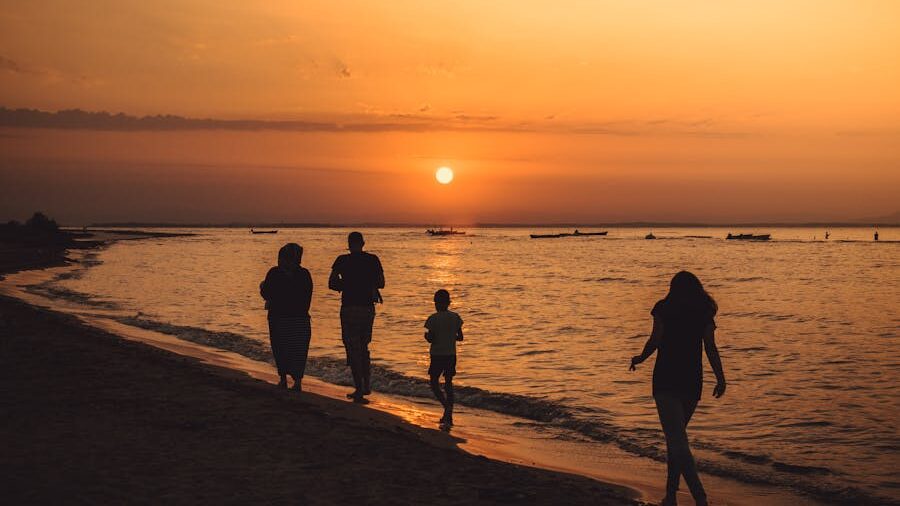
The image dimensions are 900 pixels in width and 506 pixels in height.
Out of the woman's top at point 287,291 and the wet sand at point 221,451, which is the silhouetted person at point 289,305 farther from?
the wet sand at point 221,451

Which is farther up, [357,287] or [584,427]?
[357,287]

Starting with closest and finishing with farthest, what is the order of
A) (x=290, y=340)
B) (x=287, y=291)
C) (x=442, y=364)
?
(x=442, y=364) < (x=287, y=291) < (x=290, y=340)

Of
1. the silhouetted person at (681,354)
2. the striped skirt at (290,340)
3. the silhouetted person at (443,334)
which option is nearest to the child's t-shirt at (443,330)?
the silhouetted person at (443,334)

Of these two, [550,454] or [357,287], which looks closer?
[550,454]

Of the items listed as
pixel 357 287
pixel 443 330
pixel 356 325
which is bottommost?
pixel 356 325

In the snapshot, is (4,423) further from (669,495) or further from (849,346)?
(849,346)

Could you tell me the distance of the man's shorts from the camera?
1192 cm

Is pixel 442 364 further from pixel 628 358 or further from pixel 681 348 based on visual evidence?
→ pixel 628 358

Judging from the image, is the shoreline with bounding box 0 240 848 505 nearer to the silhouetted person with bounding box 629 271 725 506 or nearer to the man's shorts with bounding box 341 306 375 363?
the silhouetted person with bounding box 629 271 725 506

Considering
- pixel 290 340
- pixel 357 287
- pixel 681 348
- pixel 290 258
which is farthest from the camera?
pixel 290 340

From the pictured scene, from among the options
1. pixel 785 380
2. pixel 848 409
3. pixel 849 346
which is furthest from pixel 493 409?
pixel 849 346

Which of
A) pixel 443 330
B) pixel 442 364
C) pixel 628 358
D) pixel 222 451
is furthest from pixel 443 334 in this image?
pixel 628 358

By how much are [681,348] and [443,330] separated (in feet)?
13.8

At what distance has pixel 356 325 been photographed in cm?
1196
